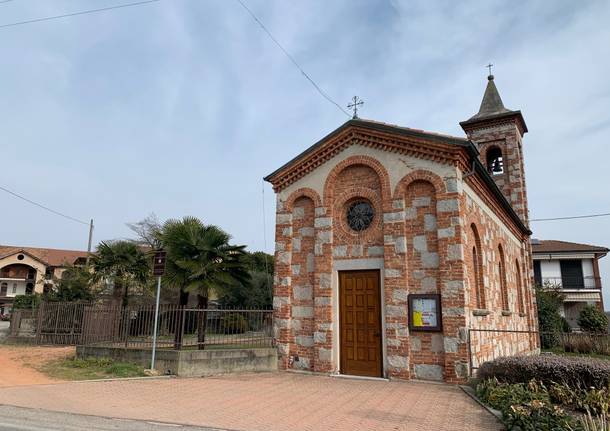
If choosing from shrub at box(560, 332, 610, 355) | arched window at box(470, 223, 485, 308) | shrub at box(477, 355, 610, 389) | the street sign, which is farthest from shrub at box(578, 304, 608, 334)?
the street sign

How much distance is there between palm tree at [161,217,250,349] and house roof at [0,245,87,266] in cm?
4773

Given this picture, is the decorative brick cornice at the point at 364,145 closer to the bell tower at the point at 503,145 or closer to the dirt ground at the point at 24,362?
the dirt ground at the point at 24,362

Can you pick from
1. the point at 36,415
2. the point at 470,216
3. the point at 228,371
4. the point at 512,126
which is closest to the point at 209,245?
the point at 228,371

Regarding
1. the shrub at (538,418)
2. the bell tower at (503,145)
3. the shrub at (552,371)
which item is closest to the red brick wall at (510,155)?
the bell tower at (503,145)

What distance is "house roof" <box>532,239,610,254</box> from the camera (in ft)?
113

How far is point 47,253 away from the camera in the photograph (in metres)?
56.8

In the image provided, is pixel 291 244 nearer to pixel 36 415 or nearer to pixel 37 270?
pixel 36 415

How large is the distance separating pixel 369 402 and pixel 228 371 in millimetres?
4603

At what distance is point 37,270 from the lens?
52.6 metres

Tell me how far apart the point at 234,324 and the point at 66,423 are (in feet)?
24.2

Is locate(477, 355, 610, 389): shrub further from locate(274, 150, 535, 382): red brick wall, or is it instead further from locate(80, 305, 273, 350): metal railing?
locate(80, 305, 273, 350): metal railing

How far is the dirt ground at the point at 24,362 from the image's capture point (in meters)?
10.00

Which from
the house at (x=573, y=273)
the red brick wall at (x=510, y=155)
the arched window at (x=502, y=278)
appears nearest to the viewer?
the arched window at (x=502, y=278)

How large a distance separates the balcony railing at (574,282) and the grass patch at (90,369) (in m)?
33.4
